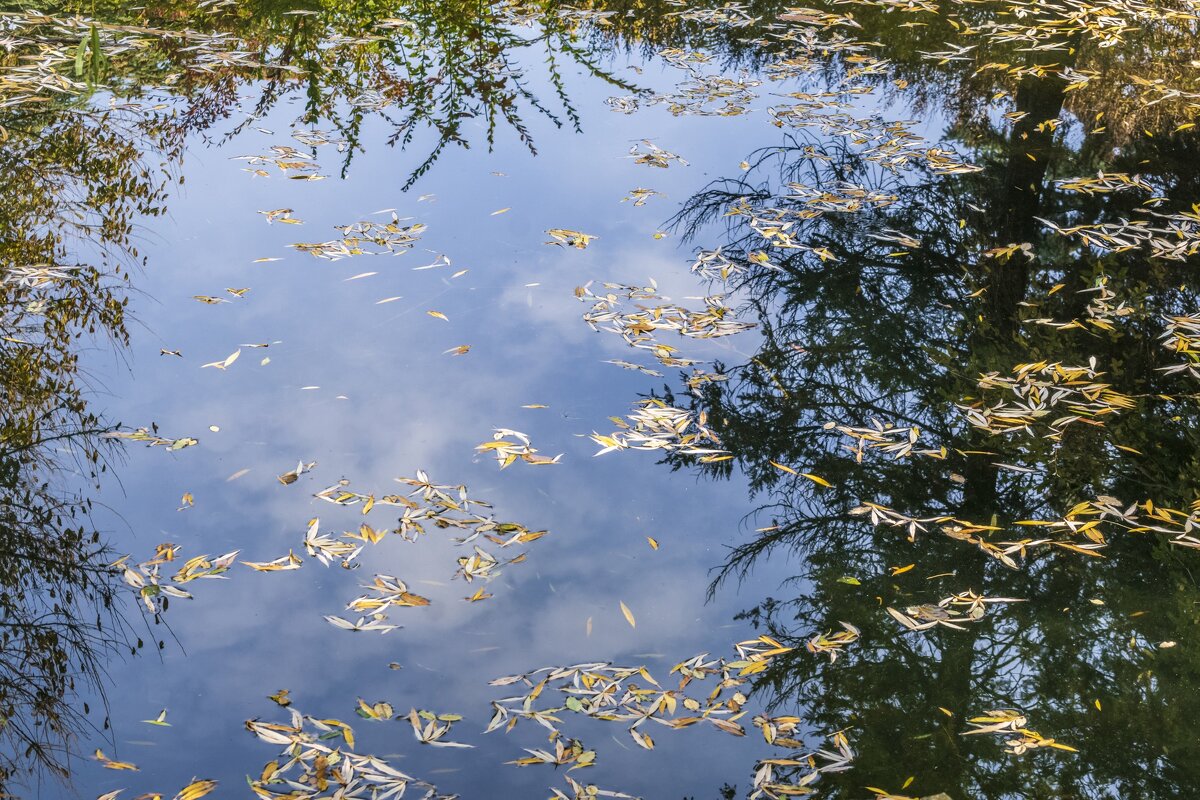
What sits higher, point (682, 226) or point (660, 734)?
point (682, 226)

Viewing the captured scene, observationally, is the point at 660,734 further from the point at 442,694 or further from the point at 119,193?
the point at 119,193

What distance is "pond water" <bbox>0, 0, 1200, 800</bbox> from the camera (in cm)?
246

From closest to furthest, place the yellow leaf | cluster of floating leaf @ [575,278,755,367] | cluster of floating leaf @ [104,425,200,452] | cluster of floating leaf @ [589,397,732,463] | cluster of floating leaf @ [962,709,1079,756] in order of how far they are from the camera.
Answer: the yellow leaf
cluster of floating leaf @ [962,709,1079,756]
cluster of floating leaf @ [104,425,200,452]
cluster of floating leaf @ [589,397,732,463]
cluster of floating leaf @ [575,278,755,367]

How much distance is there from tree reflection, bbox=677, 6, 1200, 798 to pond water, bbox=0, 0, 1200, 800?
16mm

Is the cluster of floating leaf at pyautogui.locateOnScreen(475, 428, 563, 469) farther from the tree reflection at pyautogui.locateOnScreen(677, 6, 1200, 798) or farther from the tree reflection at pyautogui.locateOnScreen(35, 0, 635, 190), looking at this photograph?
the tree reflection at pyautogui.locateOnScreen(35, 0, 635, 190)

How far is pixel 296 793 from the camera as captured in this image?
87.0 inches

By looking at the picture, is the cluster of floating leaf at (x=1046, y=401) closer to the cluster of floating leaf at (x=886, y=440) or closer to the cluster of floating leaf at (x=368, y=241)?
the cluster of floating leaf at (x=886, y=440)

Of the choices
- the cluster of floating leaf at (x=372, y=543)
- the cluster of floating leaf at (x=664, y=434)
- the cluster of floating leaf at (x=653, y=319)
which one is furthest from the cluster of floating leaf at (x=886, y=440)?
the cluster of floating leaf at (x=372, y=543)

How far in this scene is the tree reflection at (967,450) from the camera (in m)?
2.55

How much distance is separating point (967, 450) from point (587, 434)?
137 cm

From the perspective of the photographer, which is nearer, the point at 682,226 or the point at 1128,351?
the point at 1128,351

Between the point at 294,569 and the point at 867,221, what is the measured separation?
342 cm

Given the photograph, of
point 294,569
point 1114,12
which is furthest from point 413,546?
point 1114,12

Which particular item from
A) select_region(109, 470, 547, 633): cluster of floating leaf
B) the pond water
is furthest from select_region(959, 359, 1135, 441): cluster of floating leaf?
select_region(109, 470, 547, 633): cluster of floating leaf
